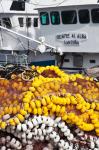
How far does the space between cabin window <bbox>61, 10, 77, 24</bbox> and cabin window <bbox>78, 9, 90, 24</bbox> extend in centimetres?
30

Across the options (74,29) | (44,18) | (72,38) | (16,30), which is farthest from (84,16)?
(16,30)

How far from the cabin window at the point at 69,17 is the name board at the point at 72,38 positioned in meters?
0.64

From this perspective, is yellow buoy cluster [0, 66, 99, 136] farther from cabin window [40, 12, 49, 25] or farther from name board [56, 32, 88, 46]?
cabin window [40, 12, 49, 25]

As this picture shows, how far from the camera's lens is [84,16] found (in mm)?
24328

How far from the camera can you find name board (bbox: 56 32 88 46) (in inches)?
957

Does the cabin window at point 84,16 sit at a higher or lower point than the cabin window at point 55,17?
higher

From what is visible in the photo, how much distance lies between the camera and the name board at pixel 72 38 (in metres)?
24.3

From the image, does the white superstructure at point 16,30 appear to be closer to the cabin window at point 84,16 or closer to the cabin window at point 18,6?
the cabin window at point 18,6

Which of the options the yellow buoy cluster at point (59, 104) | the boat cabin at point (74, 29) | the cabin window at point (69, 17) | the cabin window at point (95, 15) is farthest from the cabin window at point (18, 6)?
the yellow buoy cluster at point (59, 104)

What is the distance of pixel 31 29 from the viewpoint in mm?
30141

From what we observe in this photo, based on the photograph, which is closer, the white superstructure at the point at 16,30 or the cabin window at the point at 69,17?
the cabin window at the point at 69,17

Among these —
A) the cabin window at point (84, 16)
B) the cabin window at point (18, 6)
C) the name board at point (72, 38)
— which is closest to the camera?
the cabin window at point (84, 16)

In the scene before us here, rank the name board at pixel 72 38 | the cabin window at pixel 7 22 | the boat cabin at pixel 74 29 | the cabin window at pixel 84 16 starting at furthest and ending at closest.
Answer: the cabin window at pixel 7 22 < the name board at pixel 72 38 < the cabin window at pixel 84 16 < the boat cabin at pixel 74 29

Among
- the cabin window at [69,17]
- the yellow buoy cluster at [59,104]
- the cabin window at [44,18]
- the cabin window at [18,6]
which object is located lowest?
the cabin window at [18,6]
